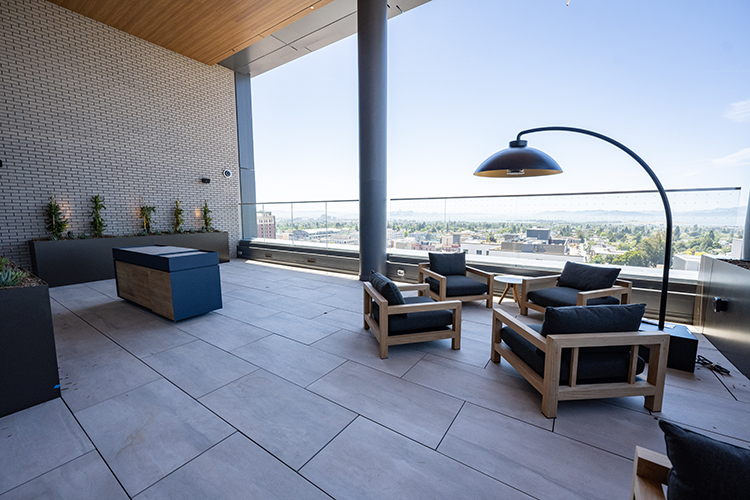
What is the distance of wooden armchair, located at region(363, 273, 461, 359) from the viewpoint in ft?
9.64

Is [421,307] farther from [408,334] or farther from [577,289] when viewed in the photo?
[577,289]

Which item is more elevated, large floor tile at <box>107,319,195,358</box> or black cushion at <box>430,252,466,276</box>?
black cushion at <box>430,252,466,276</box>

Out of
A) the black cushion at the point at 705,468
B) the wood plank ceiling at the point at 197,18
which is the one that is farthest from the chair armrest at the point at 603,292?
the wood plank ceiling at the point at 197,18

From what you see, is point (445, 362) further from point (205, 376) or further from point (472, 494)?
point (205, 376)

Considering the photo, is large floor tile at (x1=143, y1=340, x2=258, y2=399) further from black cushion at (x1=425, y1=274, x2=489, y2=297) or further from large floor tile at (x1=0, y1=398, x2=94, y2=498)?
black cushion at (x1=425, y1=274, x2=489, y2=297)

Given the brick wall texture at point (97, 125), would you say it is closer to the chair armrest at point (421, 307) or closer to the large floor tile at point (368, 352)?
the large floor tile at point (368, 352)

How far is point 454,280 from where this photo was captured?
4.57 meters

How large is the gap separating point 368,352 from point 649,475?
2.27 m

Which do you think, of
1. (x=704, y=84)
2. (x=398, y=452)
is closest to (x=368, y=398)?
(x=398, y=452)

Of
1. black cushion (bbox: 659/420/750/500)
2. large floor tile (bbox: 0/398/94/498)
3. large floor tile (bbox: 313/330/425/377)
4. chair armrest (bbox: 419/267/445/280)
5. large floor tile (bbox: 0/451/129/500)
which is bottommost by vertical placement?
large floor tile (bbox: 0/398/94/498)

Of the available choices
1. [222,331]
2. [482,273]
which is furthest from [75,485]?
[482,273]

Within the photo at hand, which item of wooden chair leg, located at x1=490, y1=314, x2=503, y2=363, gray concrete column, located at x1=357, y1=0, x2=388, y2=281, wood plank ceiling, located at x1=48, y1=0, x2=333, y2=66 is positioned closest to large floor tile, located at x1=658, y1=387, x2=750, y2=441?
wooden chair leg, located at x1=490, y1=314, x2=503, y2=363

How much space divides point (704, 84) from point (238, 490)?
800 centimetres

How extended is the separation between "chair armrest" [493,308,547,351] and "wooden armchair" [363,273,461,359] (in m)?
0.51
